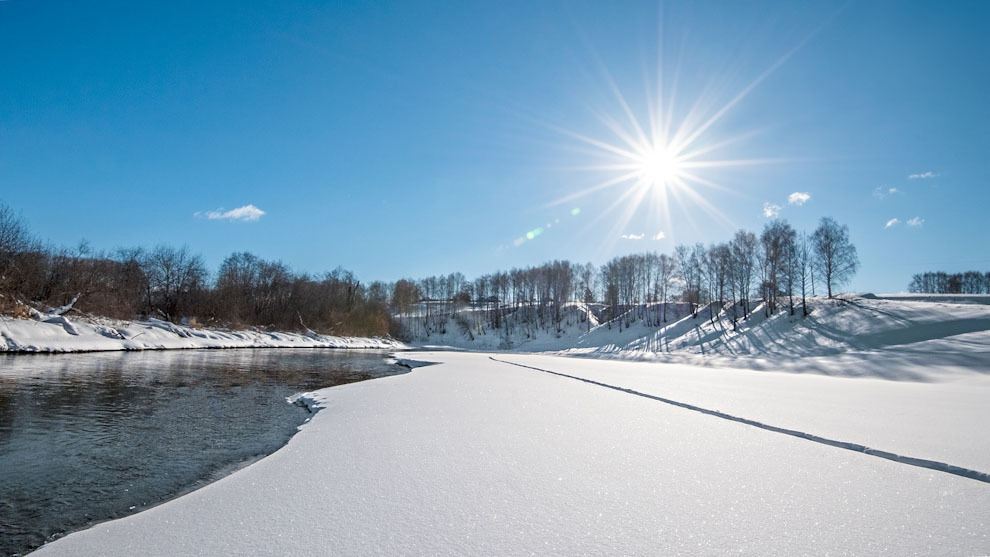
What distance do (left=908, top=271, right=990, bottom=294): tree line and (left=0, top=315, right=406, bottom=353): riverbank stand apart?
95588 mm

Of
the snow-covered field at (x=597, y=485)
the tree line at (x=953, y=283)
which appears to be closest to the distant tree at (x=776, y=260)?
the snow-covered field at (x=597, y=485)

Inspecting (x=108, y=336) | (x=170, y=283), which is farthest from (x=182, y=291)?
(x=108, y=336)

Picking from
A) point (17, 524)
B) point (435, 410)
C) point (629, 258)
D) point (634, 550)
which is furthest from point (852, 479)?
point (629, 258)

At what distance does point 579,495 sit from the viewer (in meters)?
2.73

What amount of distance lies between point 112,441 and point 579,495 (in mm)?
5619

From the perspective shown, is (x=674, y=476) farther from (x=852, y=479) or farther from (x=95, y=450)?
(x=95, y=450)

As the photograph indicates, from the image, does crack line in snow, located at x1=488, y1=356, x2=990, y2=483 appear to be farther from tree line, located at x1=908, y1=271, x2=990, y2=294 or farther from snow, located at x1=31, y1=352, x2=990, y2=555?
tree line, located at x1=908, y1=271, x2=990, y2=294

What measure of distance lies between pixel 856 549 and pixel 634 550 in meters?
1.00

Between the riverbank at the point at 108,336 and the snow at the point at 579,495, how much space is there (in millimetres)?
21301

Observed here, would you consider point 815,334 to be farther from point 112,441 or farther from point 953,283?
point 953,283

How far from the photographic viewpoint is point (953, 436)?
4.48 meters

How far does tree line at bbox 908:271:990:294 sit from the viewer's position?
235ft

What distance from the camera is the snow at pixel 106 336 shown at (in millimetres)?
18062

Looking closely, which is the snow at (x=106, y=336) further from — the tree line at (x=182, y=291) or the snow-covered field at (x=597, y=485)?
the snow-covered field at (x=597, y=485)
